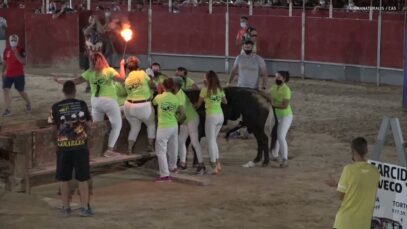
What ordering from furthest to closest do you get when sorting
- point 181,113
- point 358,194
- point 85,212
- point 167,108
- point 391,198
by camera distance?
1. point 181,113
2. point 167,108
3. point 85,212
4. point 391,198
5. point 358,194

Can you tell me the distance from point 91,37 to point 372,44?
8.60 meters

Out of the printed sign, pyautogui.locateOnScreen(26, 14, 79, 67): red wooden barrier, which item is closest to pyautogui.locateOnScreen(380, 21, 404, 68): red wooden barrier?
pyautogui.locateOnScreen(26, 14, 79, 67): red wooden barrier

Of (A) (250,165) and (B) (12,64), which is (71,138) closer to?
(A) (250,165)

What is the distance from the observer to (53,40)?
30.6m

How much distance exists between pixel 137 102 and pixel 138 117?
0.78 feet

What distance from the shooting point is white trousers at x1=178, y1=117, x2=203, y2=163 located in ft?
42.2

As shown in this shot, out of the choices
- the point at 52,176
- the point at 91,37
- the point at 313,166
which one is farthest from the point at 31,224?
the point at 91,37

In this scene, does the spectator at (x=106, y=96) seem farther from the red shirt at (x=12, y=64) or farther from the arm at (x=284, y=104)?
the red shirt at (x=12, y=64)

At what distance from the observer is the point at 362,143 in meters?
7.47

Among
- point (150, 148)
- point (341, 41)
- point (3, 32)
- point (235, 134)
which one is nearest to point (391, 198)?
point (150, 148)

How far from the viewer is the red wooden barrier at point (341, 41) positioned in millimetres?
26109

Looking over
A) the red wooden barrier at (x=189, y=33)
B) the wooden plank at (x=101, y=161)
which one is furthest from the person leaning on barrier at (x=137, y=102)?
the red wooden barrier at (x=189, y=33)

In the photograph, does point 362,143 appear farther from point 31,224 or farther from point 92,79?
point 92,79

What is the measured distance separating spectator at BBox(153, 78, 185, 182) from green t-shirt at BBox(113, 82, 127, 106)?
1284mm
